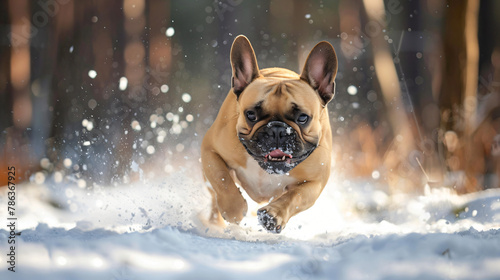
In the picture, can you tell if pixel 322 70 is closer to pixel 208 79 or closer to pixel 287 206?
pixel 287 206

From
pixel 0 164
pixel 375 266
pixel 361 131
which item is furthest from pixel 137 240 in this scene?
pixel 361 131

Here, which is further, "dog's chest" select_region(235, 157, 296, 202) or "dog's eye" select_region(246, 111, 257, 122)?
"dog's chest" select_region(235, 157, 296, 202)

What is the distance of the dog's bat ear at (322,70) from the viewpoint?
2.74m

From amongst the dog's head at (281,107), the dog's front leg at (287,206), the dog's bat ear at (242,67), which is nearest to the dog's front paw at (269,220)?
the dog's front leg at (287,206)

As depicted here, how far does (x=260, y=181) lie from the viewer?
2875mm

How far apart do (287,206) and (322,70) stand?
2.83 ft

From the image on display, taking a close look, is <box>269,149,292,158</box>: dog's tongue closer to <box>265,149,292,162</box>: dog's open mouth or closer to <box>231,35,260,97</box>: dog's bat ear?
<box>265,149,292,162</box>: dog's open mouth

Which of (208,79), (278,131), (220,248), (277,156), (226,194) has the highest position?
(208,79)

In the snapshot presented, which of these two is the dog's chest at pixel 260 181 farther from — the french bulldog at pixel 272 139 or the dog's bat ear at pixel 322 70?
the dog's bat ear at pixel 322 70

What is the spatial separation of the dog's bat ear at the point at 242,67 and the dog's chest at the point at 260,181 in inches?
17.9

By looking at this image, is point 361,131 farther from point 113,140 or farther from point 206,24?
point 113,140

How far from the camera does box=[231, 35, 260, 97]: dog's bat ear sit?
9.13 feet

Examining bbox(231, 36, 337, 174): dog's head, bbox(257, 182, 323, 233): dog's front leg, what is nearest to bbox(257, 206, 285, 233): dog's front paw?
bbox(257, 182, 323, 233): dog's front leg

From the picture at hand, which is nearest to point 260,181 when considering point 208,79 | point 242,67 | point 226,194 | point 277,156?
point 226,194
